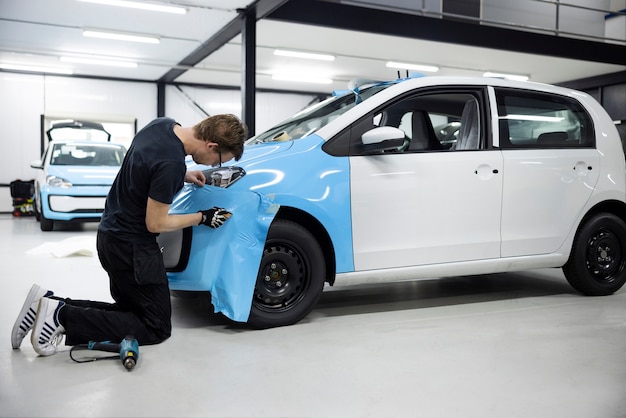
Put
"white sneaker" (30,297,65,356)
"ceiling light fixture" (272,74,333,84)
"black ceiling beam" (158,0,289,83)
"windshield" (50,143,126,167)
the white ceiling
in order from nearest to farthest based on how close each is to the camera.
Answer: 1. "white sneaker" (30,297,65,356)
2. "black ceiling beam" (158,0,289,83)
3. the white ceiling
4. "windshield" (50,143,126,167)
5. "ceiling light fixture" (272,74,333,84)

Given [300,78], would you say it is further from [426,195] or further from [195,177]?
[195,177]

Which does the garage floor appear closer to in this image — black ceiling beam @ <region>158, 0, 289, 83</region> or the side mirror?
the side mirror

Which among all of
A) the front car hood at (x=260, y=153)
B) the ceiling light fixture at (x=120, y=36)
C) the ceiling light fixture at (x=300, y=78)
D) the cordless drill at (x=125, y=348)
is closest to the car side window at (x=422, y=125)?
the front car hood at (x=260, y=153)

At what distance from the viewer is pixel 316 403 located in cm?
227

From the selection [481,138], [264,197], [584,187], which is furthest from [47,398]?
[584,187]

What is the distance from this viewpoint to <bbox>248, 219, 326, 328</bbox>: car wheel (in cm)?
328

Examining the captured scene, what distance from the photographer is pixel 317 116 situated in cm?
404

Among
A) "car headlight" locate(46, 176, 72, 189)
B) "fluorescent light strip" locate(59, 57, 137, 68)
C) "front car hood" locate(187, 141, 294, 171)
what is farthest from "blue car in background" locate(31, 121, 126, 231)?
"front car hood" locate(187, 141, 294, 171)

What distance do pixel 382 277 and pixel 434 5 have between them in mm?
9559

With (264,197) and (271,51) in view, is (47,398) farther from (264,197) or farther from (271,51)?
(271,51)

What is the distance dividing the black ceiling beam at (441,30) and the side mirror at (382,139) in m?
6.83

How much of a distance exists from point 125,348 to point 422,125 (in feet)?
8.04

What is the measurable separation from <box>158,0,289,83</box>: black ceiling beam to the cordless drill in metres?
6.49

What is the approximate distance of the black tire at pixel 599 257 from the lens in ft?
14.1
